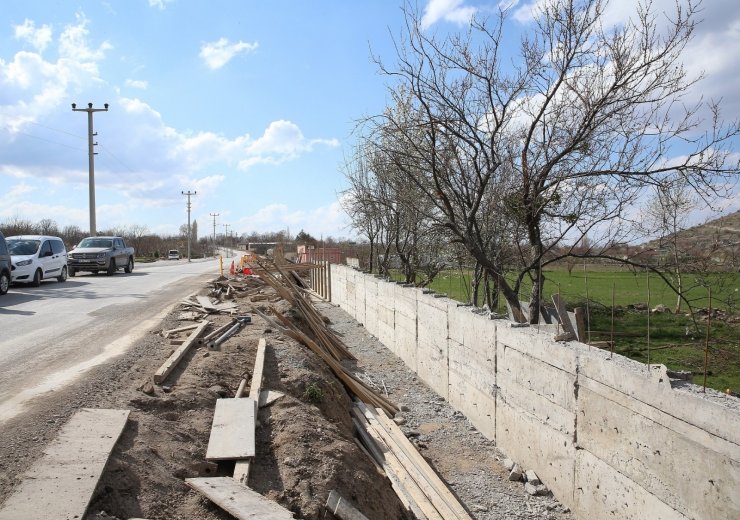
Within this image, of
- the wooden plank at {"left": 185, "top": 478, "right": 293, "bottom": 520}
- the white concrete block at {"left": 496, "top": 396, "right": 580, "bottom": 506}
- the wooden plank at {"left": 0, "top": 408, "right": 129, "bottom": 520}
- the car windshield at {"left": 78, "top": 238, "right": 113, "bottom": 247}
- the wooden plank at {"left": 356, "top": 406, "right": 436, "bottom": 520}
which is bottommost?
the wooden plank at {"left": 356, "top": 406, "right": 436, "bottom": 520}

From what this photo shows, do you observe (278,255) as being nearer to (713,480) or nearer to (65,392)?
(65,392)

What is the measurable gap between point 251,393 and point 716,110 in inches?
268

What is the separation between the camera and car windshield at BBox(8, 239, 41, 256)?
1905 centimetres

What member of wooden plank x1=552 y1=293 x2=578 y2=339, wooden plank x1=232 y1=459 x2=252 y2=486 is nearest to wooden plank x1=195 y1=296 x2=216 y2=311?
wooden plank x1=552 y1=293 x2=578 y2=339

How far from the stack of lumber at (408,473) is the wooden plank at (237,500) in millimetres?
2078

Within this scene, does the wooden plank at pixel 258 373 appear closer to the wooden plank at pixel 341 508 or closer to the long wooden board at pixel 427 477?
the long wooden board at pixel 427 477

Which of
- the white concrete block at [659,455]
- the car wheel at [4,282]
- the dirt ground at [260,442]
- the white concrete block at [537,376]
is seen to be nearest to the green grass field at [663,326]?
the white concrete block at [537,376]

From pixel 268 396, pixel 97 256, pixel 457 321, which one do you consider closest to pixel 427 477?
pixel 268 396

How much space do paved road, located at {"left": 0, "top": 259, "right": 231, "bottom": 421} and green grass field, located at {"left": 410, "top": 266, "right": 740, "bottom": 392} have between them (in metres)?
6.20

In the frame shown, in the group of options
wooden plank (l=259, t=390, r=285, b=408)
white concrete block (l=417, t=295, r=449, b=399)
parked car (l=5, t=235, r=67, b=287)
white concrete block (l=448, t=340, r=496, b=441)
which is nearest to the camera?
wooden plank (l=259, t=390, r=285, b=408)

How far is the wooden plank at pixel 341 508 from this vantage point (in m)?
4.55

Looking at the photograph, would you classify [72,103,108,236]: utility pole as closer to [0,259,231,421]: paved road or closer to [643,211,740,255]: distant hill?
[0,259,231,421]: paved road

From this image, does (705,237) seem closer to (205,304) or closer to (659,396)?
(659,396)

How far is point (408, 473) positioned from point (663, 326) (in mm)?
16034
